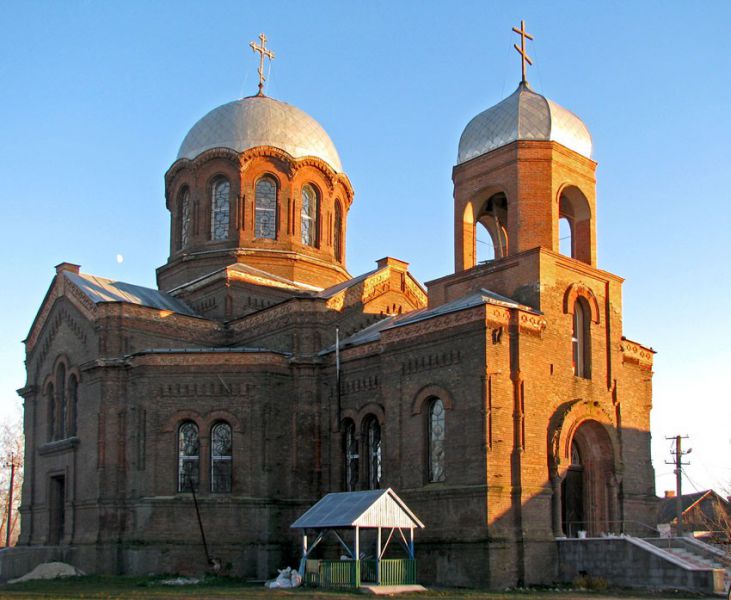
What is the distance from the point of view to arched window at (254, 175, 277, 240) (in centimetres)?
3000

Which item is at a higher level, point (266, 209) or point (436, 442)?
point (266, 209)

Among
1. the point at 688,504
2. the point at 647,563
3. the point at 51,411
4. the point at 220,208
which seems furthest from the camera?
the point at 688,504

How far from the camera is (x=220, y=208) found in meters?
30.3

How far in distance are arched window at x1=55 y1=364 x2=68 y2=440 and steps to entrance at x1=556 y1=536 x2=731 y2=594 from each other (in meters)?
13.9

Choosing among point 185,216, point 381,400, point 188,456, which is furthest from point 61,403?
point 381,400

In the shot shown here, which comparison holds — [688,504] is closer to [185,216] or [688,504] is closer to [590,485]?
[590,485]

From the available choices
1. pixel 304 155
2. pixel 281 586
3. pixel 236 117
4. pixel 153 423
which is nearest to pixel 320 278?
pixel 304 155

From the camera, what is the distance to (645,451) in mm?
24094

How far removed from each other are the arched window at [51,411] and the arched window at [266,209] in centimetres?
737

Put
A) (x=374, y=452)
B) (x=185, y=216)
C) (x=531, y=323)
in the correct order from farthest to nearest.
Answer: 1. (x=185, y=216)
2. (x=374, y=452)
3. (x=531, y=323)

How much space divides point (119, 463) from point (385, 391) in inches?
273

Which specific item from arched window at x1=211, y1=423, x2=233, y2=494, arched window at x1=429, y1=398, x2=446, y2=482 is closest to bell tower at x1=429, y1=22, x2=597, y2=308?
arched window at x1=429, y1=398, x2=446, y2=482

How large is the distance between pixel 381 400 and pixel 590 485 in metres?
5.15

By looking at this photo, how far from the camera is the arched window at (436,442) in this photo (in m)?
21.5
